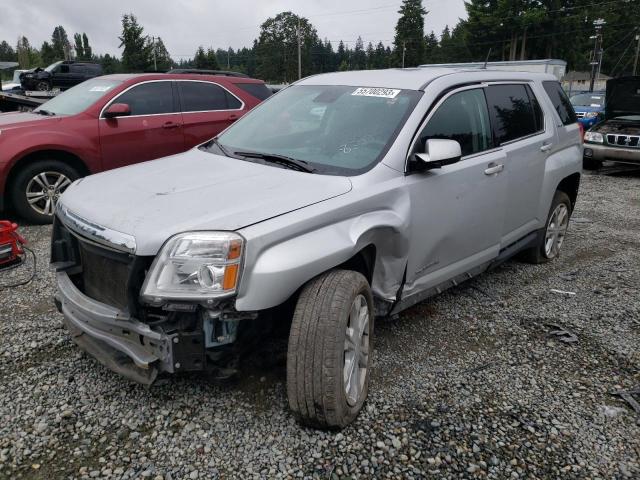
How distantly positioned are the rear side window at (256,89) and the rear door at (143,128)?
3.61 feet

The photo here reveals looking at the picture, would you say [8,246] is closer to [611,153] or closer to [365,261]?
[365,261]

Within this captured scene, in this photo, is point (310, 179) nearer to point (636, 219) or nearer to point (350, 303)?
point (350, 303)

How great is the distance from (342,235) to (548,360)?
5.66ft

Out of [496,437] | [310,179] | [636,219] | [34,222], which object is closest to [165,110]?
[34,222]

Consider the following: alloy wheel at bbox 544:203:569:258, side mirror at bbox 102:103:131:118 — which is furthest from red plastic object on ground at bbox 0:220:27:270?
alloy wheel at bbox 544:203:569:258

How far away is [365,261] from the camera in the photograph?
3.01 meters

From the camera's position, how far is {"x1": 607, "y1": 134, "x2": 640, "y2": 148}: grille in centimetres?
1015

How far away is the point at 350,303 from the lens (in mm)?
2539

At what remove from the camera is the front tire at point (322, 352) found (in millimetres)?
2422

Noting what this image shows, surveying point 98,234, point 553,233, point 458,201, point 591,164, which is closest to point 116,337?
point 98,234

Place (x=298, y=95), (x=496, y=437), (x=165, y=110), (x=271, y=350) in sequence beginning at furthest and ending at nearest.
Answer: (x=165, y=110), (x=298, y=95), (x=271, y=350), (x=496, y=437)

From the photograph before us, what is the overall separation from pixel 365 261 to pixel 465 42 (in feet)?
216

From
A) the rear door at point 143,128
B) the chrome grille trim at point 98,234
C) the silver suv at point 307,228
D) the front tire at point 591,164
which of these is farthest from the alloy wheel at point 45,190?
the front tire at point 591,164

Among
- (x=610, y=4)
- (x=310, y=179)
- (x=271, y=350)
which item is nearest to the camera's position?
(x=310, y=179)
